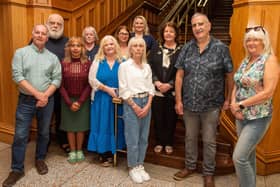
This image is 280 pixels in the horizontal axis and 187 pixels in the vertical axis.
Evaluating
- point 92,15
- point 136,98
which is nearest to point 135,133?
point 136,98

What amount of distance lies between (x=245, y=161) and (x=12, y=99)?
276cm

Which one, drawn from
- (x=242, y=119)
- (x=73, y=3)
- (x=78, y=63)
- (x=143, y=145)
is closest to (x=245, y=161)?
(x=242, y=119)

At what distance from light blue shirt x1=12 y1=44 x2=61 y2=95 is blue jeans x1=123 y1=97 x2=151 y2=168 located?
76 cm

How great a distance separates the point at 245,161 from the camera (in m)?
2.16

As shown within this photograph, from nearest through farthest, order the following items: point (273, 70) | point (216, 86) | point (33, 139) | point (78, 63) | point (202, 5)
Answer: point (273, 70)
point (216, 86)
point (78, 63)
point (33, 139)
point (202, 5)

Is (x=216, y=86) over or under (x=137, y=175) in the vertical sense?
over

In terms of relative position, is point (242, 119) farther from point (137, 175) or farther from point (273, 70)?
point (137, 175)

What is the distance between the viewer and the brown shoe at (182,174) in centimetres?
281

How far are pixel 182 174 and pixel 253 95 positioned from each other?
114 cm

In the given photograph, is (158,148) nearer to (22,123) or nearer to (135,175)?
(135,175)

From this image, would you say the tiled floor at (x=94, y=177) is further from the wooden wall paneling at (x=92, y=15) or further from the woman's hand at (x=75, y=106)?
the wooden wall paneling at (x=92, y=15)

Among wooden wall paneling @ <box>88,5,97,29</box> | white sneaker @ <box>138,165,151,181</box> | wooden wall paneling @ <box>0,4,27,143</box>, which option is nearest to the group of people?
white sneaker @ <box>138,165,151,181</box>

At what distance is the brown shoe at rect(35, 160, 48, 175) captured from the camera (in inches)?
113

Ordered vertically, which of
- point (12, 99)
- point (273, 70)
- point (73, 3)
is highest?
point (73, 3)
